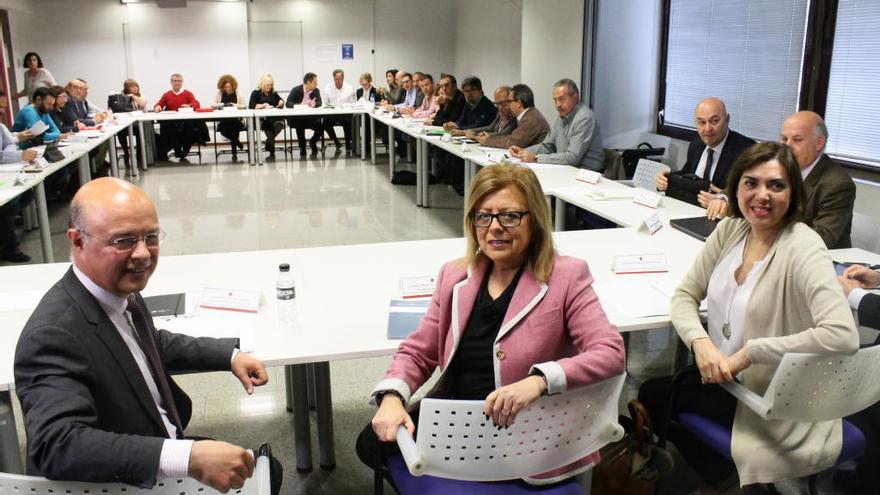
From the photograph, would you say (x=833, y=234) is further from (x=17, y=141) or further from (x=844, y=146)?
(x=17, y=141)

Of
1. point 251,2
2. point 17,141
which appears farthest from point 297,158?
point 17,141

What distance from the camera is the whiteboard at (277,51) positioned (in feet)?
41.1

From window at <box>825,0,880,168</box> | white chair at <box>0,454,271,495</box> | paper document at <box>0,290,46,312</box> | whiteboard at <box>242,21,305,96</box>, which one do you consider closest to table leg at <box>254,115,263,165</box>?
whiteboard at <box>242,21,305,96</box>

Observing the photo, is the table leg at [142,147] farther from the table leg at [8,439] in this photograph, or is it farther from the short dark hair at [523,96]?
the table leg at [8,439]

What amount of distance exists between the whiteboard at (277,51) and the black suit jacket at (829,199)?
35.2 feet

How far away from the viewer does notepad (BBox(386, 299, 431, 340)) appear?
87.0 inches

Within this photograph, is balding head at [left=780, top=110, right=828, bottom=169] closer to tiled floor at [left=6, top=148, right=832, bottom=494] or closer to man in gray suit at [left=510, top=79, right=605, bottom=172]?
tiled floor at [left=6, top=148, right=832, bottom=494]

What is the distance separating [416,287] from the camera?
254 centimetres

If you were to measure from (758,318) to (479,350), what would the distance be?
84cm

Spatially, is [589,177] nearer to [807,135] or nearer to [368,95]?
[807,135]

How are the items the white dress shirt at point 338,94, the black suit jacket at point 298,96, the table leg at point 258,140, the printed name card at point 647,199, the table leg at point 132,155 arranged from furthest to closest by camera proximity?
the white dress shirt at point 338,94, the black suit jacket at point 298,96, the table leg at point 258,140, the table leg at point 132,155, the printed name card at point 647,199

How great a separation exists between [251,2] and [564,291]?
11.9 metres

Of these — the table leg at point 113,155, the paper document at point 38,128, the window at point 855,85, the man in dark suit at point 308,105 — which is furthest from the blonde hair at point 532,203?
the man in dark suit at point 308,105

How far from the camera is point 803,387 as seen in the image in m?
1.88
